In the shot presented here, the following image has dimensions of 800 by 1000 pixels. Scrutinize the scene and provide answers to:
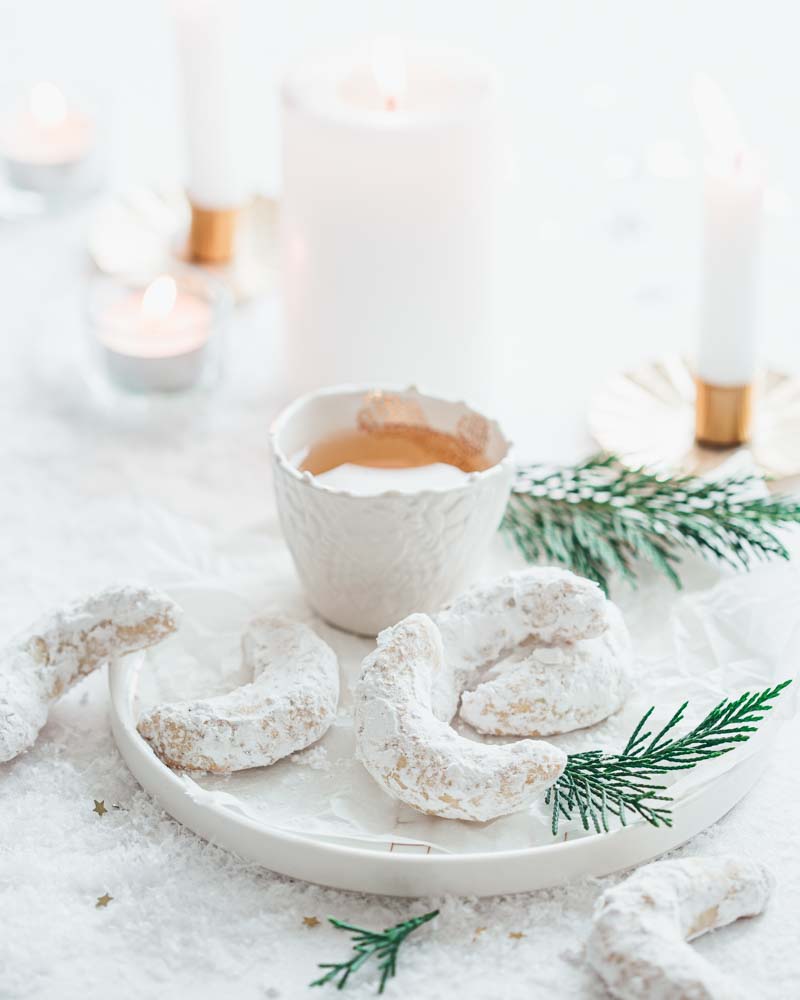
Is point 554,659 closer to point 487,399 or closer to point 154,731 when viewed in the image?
point 154,731

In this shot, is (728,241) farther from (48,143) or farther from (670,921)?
(48,143)

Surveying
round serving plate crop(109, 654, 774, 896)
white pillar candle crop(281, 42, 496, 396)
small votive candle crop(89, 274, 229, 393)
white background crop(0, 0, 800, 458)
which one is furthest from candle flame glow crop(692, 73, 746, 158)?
round serving plate crop(109, 654, 774, 896)

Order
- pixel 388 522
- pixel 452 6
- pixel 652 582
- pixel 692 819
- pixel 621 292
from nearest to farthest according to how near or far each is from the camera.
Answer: pixel 692 819 → pixel 388 522 → pixel 652 582 → pixel 621 292 → pixel 452 6

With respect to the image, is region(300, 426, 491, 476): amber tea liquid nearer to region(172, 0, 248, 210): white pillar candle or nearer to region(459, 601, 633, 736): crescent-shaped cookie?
region(459, 601, 633, 736): crescent-shaped cookie

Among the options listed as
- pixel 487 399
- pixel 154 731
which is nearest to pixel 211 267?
pixel 487 399

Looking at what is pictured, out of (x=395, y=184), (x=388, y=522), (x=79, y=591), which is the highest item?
(x=395, y=184)

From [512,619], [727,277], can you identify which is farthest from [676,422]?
[512,619]

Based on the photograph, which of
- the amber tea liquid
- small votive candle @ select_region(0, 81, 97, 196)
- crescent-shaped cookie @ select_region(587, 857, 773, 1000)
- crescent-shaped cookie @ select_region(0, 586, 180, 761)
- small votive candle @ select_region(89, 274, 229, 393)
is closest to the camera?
crescent-shaped cookie @ select_region(587, 857, 773, 1000)
